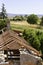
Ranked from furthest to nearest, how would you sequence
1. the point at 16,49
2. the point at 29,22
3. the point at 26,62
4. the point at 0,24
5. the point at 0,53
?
the point at 29,22, the point at 0,24, the point at 16,49, the point at 0,53, the point at 26,62

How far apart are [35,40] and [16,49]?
883cm

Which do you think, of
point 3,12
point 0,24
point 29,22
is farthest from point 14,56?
point 3,12

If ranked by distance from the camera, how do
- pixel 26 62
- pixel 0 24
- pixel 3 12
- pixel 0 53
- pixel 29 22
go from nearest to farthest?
pixel 26 62, pixel 0 53, pixel 0 24, pixel 29 22, pixel 3 12

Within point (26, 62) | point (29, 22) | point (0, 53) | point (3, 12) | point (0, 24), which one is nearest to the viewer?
point (26, 62)

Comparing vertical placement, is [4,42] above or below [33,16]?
above

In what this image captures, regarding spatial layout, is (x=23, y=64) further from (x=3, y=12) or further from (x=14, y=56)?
(x=3, y=12)

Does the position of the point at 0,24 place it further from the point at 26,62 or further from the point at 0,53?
the point at 26,62

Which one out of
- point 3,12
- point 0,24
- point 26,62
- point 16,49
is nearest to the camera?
point 26,62

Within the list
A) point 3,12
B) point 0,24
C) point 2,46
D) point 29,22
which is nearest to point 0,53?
point 2,46

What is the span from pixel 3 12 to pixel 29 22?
14041 mm

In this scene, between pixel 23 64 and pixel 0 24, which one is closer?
pixel 23 64

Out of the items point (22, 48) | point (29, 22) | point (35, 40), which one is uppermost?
point (22, 48)

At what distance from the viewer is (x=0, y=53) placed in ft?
44.5

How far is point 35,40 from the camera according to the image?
23141 mm
